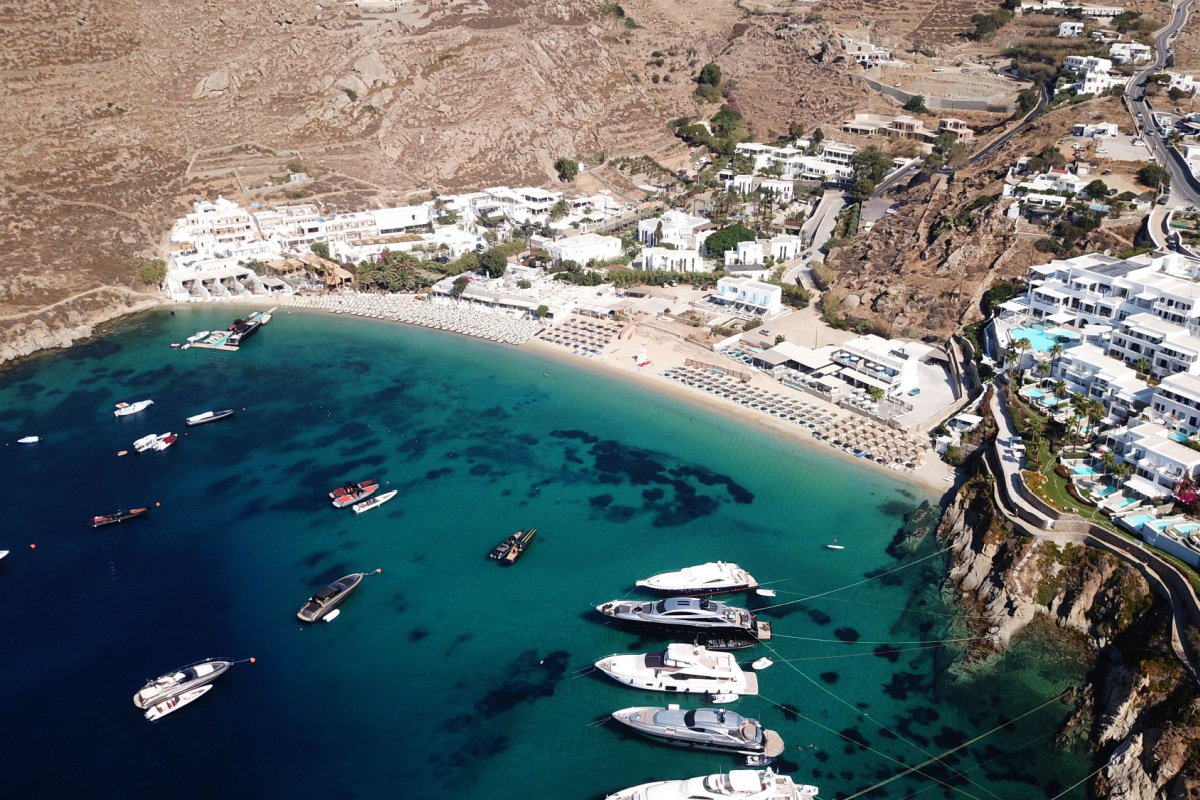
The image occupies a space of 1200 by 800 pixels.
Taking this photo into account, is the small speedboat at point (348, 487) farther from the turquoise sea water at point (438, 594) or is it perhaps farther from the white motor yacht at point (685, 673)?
the white motor yacht at point (685, 673)

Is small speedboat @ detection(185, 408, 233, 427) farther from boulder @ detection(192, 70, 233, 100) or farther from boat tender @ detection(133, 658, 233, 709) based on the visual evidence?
boulder @ detection(192, 70, 233, 100)

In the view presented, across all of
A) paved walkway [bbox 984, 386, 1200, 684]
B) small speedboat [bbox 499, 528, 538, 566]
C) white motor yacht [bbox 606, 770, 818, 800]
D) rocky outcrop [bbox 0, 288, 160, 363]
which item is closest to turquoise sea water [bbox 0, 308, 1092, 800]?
small speedboat [bbox 499, 528, 538, 566]

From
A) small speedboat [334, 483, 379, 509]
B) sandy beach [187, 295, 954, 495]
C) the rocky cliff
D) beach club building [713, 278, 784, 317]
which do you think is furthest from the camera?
beach club building [713, 278, 784, 317]

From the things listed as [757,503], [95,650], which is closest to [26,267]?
[95,650]

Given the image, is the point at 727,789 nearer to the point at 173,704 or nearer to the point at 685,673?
the point at 685,673

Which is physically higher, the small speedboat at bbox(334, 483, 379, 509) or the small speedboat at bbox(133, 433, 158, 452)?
the small speedboat at bbox(133, 433, 158, 452)

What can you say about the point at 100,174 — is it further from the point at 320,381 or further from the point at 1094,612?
the point at 1094,612
